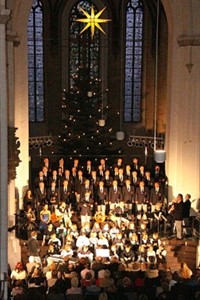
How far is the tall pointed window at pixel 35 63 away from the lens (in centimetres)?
2427

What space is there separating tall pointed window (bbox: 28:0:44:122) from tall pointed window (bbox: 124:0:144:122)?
3.48m

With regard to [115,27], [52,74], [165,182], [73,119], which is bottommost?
[165,182]

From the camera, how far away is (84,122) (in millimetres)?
22047

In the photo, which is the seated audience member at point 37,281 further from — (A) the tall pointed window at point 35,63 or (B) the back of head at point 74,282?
(A) the tall pointed window at point 35,63

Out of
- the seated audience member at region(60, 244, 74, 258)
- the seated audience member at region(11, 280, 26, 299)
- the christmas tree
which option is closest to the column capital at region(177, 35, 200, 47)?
the christmas tree

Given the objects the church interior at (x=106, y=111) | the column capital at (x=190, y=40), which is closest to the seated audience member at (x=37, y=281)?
the church interior at (x=106, y=111)

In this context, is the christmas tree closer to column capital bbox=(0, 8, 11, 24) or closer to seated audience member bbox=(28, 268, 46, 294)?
seated audience member bbox=(28, 268, 46, 294)

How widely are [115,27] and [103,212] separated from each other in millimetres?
10061

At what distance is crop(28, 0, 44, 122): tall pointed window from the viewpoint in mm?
24266

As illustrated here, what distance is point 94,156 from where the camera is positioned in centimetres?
2200

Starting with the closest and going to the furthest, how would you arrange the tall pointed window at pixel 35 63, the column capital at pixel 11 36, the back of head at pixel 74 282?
the back of head at pixel 74 282
the column capital at pixel 11 36
the tall pointed window at pixel 35 63

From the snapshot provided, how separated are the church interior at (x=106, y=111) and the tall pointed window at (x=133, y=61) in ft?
0.13

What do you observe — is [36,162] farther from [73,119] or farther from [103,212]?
[103,212]

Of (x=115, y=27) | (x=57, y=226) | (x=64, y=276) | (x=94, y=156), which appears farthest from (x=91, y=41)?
(x=64, y=276)
